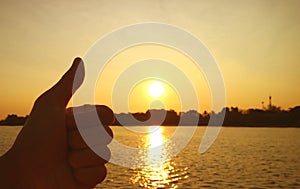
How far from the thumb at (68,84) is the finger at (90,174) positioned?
0.52 meters

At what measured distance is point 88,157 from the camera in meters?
2.37

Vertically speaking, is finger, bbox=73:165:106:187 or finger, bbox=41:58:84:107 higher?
finger, bbox=41:58:84:107

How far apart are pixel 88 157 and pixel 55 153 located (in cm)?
30

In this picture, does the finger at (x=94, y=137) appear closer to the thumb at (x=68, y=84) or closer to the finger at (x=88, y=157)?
the finger at (x=88, y=157)

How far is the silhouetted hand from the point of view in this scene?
241 centimetres

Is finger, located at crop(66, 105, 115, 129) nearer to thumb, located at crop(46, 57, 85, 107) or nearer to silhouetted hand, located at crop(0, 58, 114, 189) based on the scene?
silhouetted hand, located at crop(0, 58, 114, 189)

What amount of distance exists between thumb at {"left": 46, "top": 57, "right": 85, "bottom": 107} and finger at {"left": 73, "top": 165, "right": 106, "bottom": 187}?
0.52m

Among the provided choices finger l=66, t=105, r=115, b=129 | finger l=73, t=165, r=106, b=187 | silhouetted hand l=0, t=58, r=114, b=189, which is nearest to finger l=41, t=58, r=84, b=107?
silhouetted hand l=0, t=58, r=114, b=189

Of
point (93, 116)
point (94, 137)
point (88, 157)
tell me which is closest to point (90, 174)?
point (88, 157)

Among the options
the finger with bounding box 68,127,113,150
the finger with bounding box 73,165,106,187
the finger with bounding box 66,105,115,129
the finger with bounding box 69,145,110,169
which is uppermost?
the finger with bounding box 66,105,115,129

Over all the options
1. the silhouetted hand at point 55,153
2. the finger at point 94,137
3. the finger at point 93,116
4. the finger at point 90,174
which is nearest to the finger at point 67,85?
the silhouetted hand at point 55,153

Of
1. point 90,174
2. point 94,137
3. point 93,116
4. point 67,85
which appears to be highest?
point 67,85

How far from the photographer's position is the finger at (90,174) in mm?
2383

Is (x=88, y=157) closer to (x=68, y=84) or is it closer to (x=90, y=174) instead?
(x=90, y=174)
